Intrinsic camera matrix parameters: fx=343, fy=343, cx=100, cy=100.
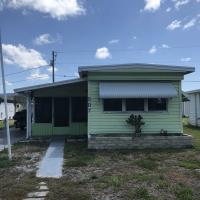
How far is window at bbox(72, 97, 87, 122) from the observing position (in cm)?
1705

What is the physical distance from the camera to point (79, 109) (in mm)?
17094

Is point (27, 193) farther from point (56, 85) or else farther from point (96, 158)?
point (56, 85)

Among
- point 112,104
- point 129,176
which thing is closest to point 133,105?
point 112,104

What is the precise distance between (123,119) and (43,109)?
489 cm

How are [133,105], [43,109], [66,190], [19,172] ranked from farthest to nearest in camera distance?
[43,109] < [133,105] < [19,172] < [66,190]

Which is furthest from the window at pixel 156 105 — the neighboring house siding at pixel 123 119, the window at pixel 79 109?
the window at pixel 79 109

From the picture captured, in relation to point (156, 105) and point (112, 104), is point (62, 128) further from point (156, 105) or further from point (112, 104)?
point (156, 105)

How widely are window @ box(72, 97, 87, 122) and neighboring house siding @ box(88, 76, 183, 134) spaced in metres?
3.34

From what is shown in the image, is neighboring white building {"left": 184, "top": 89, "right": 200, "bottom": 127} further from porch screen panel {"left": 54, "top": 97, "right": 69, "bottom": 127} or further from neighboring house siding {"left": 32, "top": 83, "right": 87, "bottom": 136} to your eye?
porch screen panel {"left": 54, "top": 97, "right": 69, "bottom": 127}

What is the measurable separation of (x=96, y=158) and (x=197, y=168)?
121 inches

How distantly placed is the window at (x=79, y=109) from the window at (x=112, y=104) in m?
3.35

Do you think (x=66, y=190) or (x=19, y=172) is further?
(x=19, y=172)

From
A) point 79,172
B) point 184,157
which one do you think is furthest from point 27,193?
point 184,157

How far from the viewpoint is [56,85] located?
616 inches
